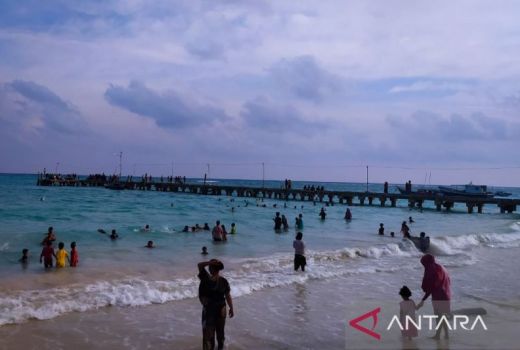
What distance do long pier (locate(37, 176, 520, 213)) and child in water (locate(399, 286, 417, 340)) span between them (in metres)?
38.7

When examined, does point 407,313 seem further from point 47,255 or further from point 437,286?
point 47,255

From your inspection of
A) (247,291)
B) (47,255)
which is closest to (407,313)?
(247,291)

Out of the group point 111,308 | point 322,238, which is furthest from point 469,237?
point 111,308

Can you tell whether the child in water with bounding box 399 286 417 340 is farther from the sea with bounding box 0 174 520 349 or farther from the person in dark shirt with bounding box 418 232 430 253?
the person in dark shirt with bounding box 418 232 430 253

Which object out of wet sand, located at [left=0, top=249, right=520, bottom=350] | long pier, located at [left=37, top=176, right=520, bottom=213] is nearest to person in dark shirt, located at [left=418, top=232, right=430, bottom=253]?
wet sand, located at [left=0, top=249, right=520, bottom=350]

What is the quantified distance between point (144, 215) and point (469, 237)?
67.1 feet

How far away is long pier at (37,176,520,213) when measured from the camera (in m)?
44.1

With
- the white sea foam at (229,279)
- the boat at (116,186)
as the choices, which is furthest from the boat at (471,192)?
the boat at (116,186)

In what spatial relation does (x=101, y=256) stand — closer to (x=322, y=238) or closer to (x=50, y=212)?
(x=322, y=238)

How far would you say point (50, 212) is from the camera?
105 ft

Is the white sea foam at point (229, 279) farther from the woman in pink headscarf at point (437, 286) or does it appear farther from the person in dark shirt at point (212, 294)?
the woman in pink headscarf at point (437, 286)

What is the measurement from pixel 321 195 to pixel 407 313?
158 feet

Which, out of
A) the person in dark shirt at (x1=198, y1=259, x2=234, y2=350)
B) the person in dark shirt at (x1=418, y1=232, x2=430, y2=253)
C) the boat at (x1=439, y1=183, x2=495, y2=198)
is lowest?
the person in dark shirt at (x1=418, y1=232, x2=430, y2=253)

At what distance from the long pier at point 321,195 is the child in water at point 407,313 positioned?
127 ft
